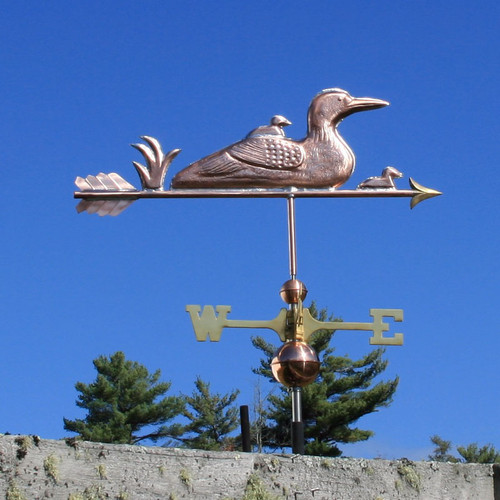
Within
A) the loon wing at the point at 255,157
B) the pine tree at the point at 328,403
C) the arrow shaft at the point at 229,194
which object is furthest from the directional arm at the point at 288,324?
the pine tree at the point at 328,403

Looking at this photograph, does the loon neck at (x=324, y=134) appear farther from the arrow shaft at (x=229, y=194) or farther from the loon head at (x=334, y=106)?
the arrow shaft at (x=229, y=194)

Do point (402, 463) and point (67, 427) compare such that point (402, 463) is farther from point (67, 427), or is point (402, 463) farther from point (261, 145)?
point (67, 427)

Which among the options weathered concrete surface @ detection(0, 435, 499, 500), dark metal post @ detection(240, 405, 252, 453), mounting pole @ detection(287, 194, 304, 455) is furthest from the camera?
mounting pole @ detection(287, 194, 304, 455)

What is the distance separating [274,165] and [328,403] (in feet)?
40.8

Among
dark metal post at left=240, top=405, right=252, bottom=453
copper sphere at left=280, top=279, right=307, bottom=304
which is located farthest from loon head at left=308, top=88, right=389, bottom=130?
dark metal post at left=240, top=405, right=252, bottom=453

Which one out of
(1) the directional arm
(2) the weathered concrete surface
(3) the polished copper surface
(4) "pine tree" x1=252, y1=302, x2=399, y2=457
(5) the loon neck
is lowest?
(2) the weathered concrete surface

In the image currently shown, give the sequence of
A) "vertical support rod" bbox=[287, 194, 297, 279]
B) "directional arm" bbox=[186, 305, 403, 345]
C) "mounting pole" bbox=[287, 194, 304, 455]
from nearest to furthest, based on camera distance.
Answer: "mounting pole" bbox=[287, 194, 304, 455], "directional arm" bbox=[186, 305, 403, 345], "vertical support rod" bbox=[287, 194, 297, 279]

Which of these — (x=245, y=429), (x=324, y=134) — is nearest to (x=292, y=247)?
(x=324, y=134)

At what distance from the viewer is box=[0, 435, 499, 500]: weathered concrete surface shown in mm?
2215

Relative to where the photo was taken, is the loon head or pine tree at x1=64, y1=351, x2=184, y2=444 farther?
Result: pine tree at x1=64, y1=351, x2=184, y2=444

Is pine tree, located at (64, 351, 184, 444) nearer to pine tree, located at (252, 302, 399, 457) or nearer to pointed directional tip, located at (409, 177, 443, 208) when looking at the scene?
pine tree, located at (252, 302, 399, 457)

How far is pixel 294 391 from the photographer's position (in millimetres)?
3447

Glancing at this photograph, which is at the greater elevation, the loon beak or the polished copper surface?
the loon beak

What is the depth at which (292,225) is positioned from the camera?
3.77 m
